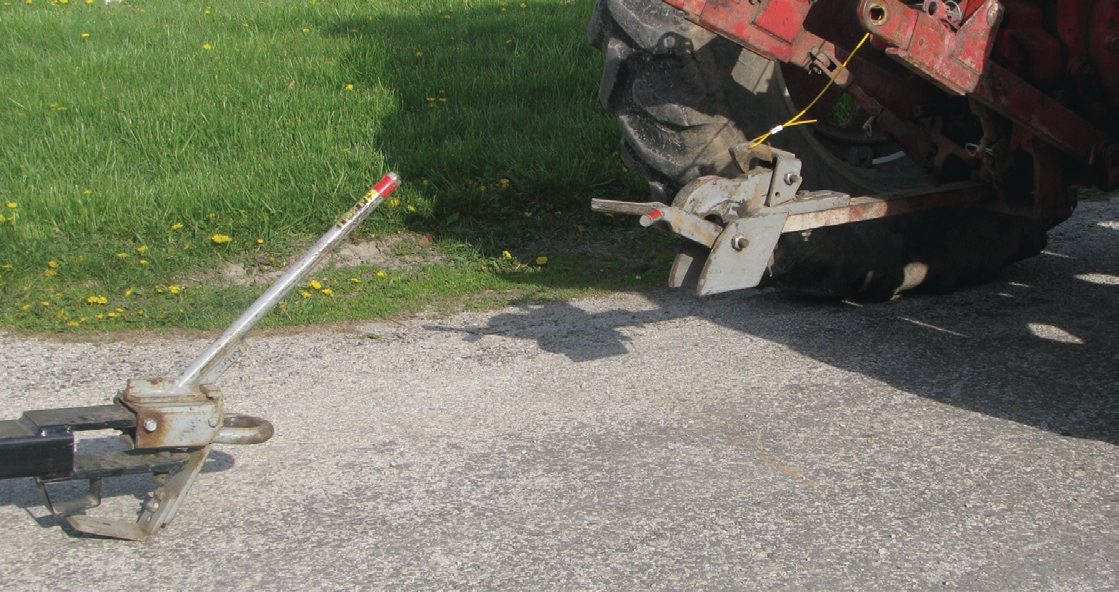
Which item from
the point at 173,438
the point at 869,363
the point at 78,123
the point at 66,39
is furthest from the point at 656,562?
the point at 66,39

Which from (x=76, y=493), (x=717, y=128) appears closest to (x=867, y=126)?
(x=717, y=128)

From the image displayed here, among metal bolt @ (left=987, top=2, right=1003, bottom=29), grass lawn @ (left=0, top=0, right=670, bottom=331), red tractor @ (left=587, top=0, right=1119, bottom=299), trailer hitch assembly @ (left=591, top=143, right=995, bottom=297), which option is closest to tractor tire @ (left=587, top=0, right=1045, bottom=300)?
red tractor @ (left=587, top=0, right=1119, bottom=299)

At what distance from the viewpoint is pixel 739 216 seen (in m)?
3.30

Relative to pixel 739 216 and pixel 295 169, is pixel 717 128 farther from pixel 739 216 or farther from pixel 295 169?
pixel 295 169

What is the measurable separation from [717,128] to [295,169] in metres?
2.55

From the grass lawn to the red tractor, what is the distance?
1.11 meters

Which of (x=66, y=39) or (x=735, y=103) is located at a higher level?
(x=735, y=103)

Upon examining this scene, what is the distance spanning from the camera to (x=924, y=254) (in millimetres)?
4543

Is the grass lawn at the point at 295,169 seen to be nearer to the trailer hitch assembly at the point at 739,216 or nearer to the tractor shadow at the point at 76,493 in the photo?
the tractor shadow at the point at 76,493

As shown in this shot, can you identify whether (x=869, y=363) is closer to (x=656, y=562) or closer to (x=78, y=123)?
(x=656, y=562)

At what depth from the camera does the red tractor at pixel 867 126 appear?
10.6 ft

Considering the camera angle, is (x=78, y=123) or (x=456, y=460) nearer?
(x=456, y=460)

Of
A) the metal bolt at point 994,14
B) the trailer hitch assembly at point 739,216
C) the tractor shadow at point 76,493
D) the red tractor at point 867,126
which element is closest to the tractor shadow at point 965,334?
the red tractor at point 867,126

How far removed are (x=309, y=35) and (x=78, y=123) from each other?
2089 millimetres
